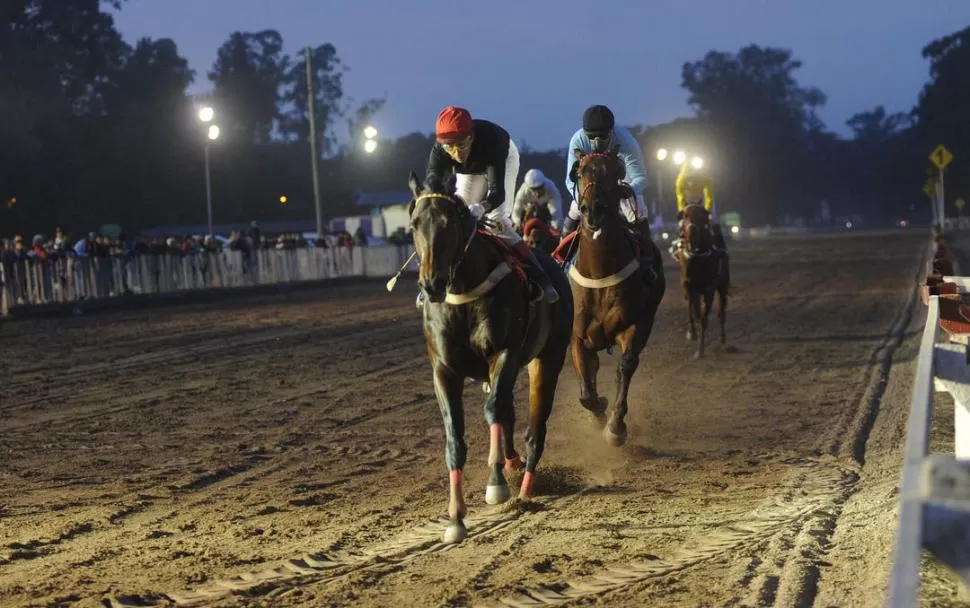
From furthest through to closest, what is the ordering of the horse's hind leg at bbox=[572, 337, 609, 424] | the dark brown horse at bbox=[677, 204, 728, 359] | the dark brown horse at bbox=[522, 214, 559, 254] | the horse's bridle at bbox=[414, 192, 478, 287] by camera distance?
the dark brown horse at bbox=[677, 204, 728, 359]
the dark brown horse at bbox=[522, 214, 559, 254]
the horse's hind leg at bbox=[572, 337, 609, 424]
the horse's bridle at bbox=[414, 192, 478, 287]

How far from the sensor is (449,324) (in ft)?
25.7

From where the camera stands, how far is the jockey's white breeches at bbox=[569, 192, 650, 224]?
11.0 meters

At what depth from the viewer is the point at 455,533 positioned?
7.27 m

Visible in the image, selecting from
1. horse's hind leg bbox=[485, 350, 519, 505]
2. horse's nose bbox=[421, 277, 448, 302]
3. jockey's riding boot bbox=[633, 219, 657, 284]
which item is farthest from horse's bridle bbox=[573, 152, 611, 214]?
horse's nose bbox=[421, 277, 448, 302]

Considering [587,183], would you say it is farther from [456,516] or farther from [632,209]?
[456,516]

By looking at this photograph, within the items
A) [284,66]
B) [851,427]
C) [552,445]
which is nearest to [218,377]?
[552,445]

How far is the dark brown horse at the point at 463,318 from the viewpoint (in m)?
7.41

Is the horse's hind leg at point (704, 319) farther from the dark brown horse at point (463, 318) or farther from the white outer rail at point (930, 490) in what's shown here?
the white outer rail at point (930, 490)

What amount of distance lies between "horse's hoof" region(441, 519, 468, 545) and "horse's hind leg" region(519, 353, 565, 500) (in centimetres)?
115

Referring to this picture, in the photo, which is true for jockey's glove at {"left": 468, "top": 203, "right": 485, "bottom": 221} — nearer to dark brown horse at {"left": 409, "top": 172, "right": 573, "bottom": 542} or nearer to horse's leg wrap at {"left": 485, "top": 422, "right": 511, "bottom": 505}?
dark brown horse at {"left": 409, "top": 172, "right": 573, "bottom": 542}

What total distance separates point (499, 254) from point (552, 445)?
315cm

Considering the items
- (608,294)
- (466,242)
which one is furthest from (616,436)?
(466,242)

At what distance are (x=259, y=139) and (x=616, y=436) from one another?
115984mm

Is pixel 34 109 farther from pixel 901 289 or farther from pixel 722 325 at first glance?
pixel 722 325
